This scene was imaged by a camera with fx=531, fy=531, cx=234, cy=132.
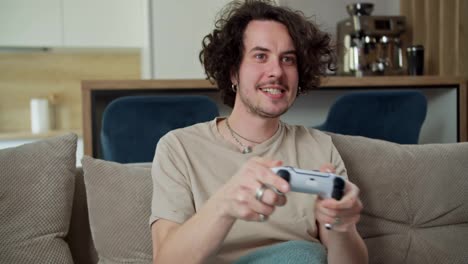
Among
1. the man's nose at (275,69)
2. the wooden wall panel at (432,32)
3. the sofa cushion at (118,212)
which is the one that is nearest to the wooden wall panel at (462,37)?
the wooden wall panel at (432,32)

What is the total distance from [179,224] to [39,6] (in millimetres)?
2804

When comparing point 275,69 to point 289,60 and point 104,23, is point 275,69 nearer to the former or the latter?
point 289,60

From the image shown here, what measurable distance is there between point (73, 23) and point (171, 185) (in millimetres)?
2692

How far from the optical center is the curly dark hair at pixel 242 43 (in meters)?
1.30

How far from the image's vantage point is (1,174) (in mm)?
1266

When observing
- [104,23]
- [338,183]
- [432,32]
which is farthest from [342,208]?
[104,23]

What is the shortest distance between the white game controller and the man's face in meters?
0.43

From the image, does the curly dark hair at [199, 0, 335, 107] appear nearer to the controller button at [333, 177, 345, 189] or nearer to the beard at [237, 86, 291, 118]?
the beard at [237, 86, 291, 118]

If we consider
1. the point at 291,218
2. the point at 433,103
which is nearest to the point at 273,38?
the point at 291,218

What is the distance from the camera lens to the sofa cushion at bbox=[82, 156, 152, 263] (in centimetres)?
131

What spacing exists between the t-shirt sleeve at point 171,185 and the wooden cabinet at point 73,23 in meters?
2.48

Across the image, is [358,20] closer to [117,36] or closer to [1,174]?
[117,36]

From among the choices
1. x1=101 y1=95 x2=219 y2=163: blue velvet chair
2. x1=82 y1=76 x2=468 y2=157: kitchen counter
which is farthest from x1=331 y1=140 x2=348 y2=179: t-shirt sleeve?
x1=82 y1=76 x2=468 y2=157: kitchen counter

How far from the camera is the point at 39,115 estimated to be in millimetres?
3504
